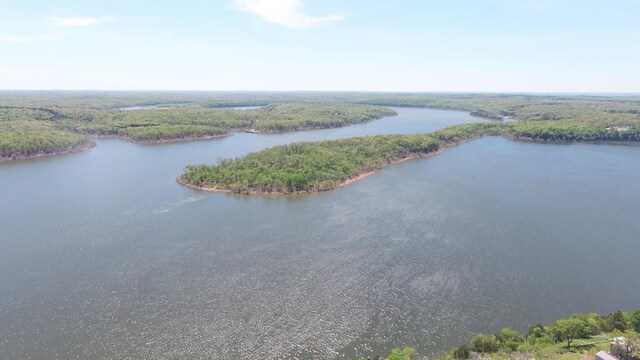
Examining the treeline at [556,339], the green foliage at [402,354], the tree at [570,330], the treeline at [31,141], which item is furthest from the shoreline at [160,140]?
the tree at [570,330]

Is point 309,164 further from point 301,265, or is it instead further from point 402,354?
point 402,354

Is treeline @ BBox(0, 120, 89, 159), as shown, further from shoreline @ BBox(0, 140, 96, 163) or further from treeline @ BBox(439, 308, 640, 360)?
treeline @ BBox(439, 308, 640, 360)

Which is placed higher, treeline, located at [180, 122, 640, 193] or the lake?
treeline, located at [180, 122, 640, 193]

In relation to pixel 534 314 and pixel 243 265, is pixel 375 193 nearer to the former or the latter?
pixel 243 265

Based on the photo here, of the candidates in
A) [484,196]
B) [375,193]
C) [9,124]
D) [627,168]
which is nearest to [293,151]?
[375,193]

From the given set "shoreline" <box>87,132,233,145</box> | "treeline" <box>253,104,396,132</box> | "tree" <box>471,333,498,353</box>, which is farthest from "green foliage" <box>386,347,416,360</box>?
"treeline" <box>253,104,396,132</box>

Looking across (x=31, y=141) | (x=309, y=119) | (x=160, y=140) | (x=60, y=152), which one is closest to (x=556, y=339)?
(x=60, y=152)
